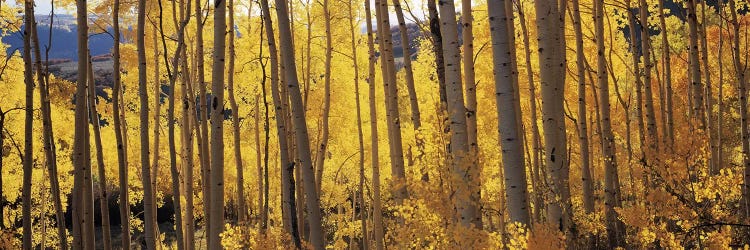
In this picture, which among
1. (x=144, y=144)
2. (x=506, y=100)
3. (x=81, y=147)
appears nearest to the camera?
(x=506, y=100)

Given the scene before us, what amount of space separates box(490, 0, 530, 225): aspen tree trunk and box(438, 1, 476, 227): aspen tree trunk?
687mm

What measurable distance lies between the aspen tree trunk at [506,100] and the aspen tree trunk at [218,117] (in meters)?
2.13

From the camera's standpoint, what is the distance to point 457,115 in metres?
4.94

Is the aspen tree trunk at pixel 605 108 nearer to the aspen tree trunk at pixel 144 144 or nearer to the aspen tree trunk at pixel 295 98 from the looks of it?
the aspen tree trunk at pixel 295 98

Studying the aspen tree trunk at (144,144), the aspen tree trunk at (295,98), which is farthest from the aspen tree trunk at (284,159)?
the aspen tree trunk at (144,144)

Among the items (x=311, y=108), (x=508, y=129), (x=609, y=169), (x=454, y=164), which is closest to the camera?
(x=508, y=129)

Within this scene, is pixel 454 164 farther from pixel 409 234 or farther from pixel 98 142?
pixel 98 142

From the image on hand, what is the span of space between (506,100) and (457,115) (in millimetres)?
950

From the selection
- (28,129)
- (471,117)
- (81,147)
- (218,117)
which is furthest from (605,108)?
(28,129)

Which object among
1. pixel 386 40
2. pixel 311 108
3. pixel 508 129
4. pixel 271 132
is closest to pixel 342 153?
pixel 271 132

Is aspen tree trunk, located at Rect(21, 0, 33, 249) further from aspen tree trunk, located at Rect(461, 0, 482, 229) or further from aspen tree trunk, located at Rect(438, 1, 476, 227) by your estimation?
aspen tree trunk, located at Rect(461, 0, 482, 229)

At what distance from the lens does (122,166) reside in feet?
19.8

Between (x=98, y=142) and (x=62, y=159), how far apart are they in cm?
1128

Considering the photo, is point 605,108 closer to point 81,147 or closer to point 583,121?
point 583,121
